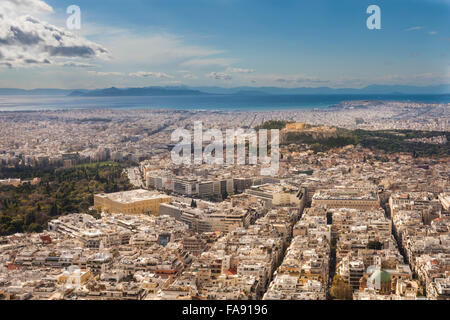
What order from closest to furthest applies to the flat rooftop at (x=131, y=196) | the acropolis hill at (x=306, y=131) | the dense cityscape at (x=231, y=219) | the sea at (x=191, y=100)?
1. the dense cityscape at (x=231, y=219)
2. the sea at (x=191, y=100)
3. the flat rooftop at (x=131, y=196)
4. the acropolis hill at (x=306, y=131)

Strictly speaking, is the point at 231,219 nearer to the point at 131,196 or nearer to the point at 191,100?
the point at 191,100

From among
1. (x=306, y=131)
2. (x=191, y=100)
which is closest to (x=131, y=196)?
(x=191, y=100)

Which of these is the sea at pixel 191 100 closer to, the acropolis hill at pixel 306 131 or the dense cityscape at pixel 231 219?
the dense cityscape at pixel 231 219

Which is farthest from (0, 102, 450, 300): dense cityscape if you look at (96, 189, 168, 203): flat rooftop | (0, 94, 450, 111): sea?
(0, 94, 450, 111): sea

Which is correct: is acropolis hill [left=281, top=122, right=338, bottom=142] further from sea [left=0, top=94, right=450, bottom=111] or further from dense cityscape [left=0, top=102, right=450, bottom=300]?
sea [left=0, top=94, right=450, bottom=111]

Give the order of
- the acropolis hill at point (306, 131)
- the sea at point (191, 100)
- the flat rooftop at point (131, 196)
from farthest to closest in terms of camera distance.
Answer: the acropolis hill at point (306, 131) → the flat rooftop at point (131, 196) → the sea at point (191, 100)

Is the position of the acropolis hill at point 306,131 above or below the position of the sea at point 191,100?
below

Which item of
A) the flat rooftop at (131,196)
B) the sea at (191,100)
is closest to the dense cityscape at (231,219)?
the flat rooftop at (131,196)

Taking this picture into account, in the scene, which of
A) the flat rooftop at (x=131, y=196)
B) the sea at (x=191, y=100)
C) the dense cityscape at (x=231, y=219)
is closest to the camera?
the dense cityscape at (x=231, y=219)

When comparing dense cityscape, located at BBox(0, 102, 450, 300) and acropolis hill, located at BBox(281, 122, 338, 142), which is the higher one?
acropolis hill, located at BBox(281, 122, 338, 142)

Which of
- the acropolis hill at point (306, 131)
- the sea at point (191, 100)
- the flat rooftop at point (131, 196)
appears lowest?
the flat rooftop at point (131, 196)

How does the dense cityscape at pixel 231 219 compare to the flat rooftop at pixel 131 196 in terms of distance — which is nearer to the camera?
the dense cityscape at pixel 231 219

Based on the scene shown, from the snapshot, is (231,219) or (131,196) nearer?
(231,219)
